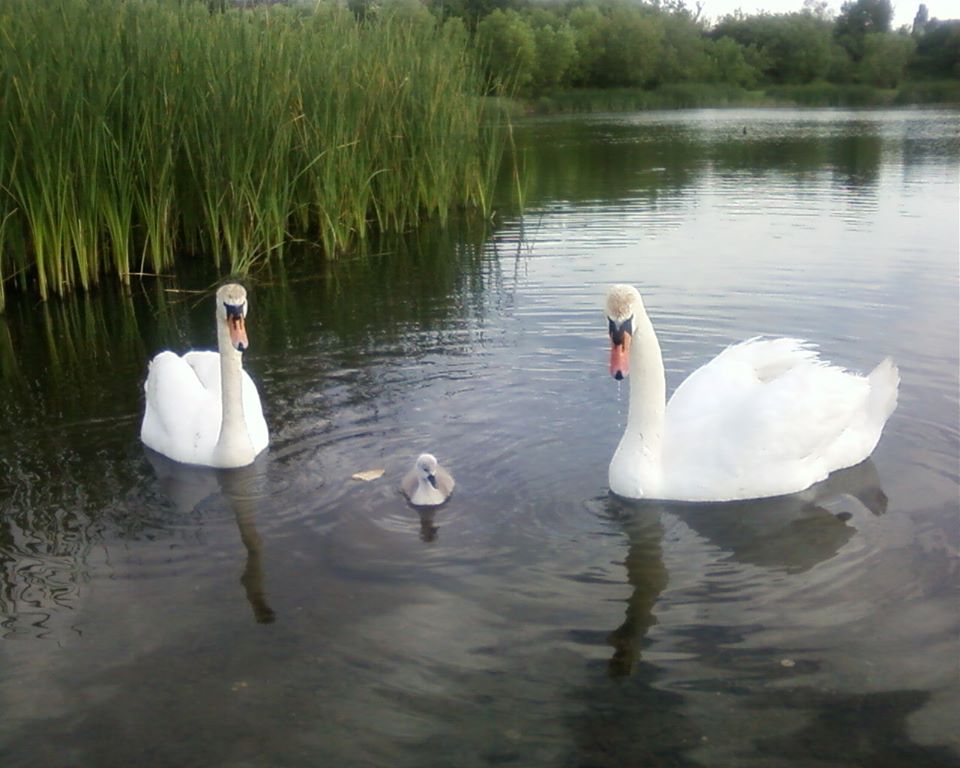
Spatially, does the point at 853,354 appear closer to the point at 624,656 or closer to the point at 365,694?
the point at 624,656

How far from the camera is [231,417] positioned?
7281mm

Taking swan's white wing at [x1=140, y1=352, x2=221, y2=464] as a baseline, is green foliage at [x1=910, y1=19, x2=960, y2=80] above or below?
above

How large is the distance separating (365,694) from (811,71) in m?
83.0

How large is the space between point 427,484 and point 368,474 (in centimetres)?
70

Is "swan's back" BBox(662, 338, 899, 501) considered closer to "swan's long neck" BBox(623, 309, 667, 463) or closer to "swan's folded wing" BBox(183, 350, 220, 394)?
"swan's long neck" BBox(623, 309, 667, 463)

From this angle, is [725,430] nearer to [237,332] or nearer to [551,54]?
[237,332]

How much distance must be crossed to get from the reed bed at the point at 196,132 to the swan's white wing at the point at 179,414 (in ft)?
13.6

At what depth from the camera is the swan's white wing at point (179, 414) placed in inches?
296

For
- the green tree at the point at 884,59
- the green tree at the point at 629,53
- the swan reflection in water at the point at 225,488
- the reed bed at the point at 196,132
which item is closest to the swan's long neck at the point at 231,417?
the swan reflection in water at the point at 225,488

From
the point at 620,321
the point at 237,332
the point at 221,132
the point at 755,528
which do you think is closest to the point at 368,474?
the point at 237,332

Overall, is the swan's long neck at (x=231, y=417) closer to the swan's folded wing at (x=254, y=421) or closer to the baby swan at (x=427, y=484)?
the swan's folded wing at (x=254, y=421)

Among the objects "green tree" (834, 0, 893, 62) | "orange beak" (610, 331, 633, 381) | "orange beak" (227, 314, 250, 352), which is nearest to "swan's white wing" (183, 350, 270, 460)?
A: "orange beak" (227, 314, 250, 352)

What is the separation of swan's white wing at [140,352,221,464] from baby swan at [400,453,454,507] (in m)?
1.61

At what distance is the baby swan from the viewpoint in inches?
255
